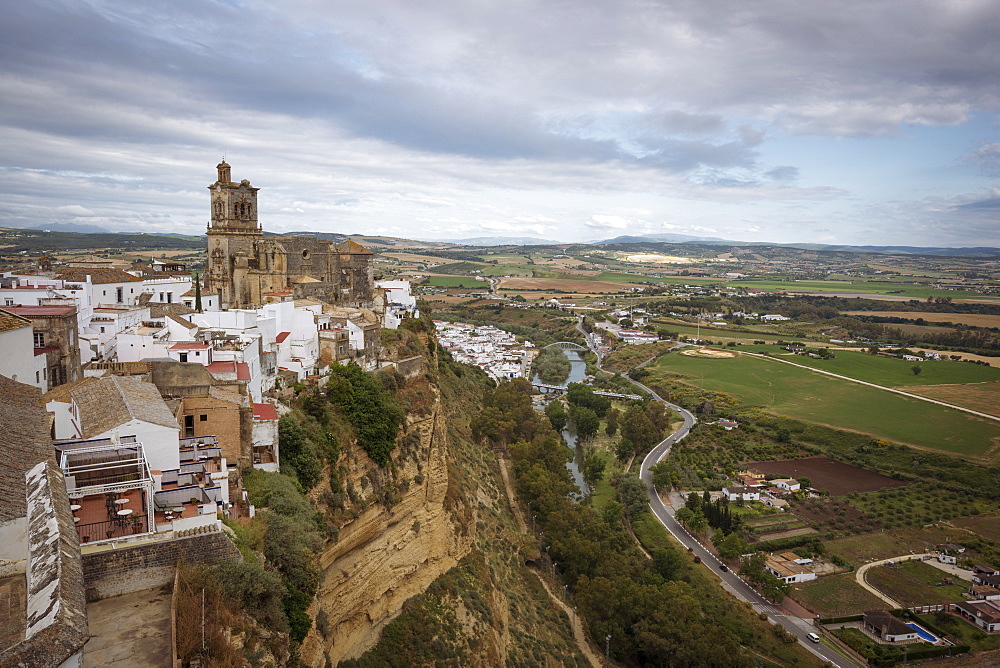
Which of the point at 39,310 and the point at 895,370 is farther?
the point at 895,370

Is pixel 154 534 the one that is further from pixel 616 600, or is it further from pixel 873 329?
pixel 873 329

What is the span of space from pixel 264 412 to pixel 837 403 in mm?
65701

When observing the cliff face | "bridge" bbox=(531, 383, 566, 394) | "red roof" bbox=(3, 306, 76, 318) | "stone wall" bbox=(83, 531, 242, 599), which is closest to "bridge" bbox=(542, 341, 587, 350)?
"bridge" bbox=(531, 383, 566, 394)

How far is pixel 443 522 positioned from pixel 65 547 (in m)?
17.8

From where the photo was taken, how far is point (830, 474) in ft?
166

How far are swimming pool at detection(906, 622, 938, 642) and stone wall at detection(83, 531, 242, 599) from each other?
111ft

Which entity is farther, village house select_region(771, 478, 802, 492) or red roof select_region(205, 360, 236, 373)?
village house select_region(771, 478, 802, 492)

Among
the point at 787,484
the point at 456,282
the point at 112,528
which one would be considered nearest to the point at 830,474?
the point at 787,484

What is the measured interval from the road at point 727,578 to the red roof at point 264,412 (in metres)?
26.6

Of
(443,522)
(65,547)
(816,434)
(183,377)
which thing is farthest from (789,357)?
(65,547)

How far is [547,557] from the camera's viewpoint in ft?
110

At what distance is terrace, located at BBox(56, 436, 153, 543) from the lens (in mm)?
10523

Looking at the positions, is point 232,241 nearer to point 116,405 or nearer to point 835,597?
point 116,405

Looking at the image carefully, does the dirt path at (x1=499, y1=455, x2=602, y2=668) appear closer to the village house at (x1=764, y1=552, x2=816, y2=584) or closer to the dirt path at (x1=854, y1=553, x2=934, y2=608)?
the village house at (x1=764, y1=552, x2=816, y2=584)
